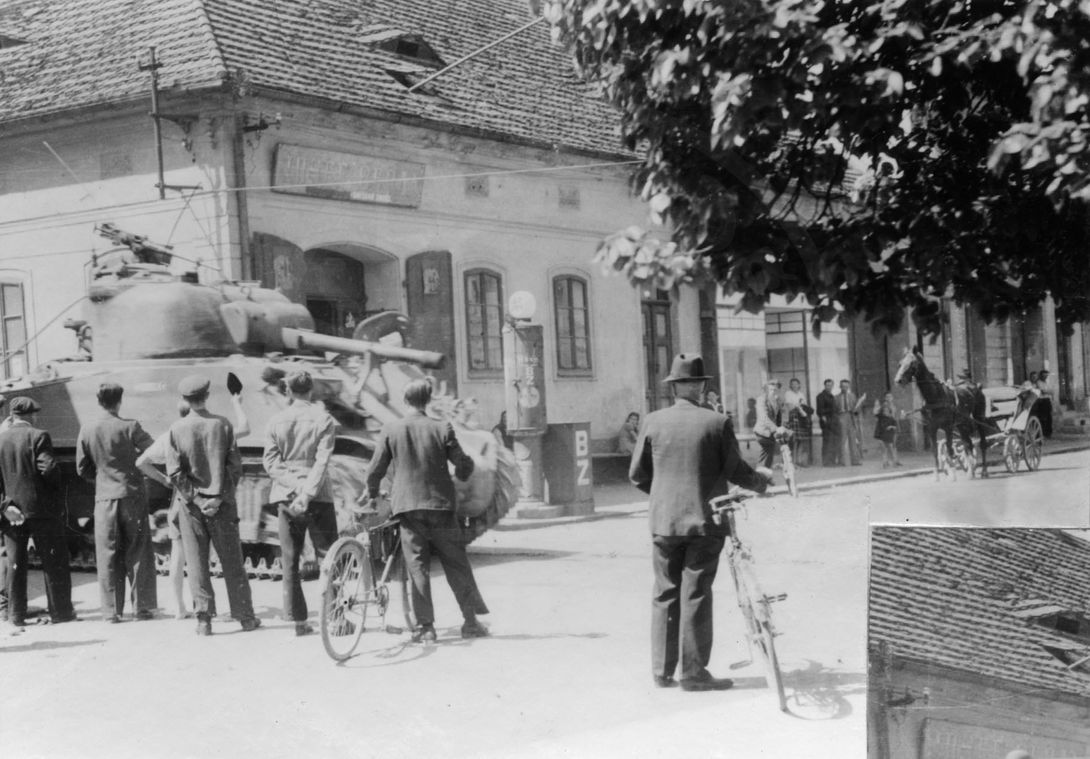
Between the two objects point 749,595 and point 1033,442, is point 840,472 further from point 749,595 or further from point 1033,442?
point 749,595

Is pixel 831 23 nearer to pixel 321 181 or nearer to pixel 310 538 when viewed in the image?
pixel 321 181

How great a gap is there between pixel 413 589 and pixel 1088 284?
12.7ft

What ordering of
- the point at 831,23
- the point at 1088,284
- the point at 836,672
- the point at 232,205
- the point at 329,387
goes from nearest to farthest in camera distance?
the point at 831,23
the point at 1088,284
the point at 836,672
the point at 232,205
the point at 329,387

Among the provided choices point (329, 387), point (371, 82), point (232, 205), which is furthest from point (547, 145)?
point (329, 387)

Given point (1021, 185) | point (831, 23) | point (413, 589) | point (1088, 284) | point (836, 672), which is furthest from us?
point (413, 589)

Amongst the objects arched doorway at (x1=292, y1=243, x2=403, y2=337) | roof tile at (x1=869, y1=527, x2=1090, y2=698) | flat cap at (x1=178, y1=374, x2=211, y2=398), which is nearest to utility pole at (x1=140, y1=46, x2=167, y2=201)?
arched doorway at (x1=292, y1=243, x2=403, y2=337)

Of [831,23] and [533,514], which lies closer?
[831,23]

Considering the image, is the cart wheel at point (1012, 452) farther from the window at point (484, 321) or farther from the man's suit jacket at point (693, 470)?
the window at point (484, 321)

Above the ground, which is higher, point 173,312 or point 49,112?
point 49,112

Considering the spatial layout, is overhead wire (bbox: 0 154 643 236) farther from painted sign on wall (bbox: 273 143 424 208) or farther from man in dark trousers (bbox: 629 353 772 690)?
man in dark trousers (bbox: 629 353 772 690)

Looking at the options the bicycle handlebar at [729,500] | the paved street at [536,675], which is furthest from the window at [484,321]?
the bicycle handlebar at [729,500]

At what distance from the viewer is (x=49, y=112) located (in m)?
8.02

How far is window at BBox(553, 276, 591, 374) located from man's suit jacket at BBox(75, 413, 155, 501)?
9.18ft

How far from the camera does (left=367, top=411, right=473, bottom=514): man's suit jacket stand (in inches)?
286
